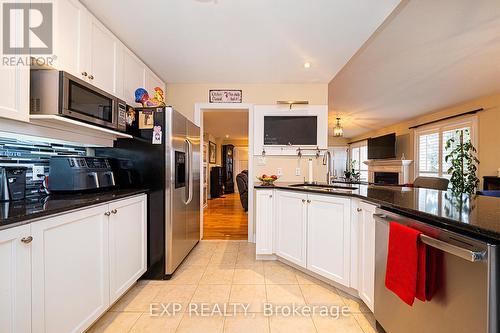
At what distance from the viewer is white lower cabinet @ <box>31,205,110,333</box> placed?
3.65 feet

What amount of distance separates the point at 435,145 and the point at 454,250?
6350 millimetres

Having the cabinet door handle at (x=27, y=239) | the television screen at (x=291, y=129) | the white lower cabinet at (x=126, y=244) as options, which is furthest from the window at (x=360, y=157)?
the cabinet door handle at (x=27, y=239)

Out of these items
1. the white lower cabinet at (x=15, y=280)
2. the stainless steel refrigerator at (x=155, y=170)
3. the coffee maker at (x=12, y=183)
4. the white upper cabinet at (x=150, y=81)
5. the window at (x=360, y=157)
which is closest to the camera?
the white lower cabinet at (x=15, y=280)

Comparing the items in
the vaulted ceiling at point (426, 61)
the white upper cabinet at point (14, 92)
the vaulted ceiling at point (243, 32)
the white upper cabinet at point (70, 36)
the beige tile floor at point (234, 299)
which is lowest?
the beige tile floor at point (234, 299)

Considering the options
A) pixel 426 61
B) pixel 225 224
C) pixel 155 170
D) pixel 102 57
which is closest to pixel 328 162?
pixel 426 61

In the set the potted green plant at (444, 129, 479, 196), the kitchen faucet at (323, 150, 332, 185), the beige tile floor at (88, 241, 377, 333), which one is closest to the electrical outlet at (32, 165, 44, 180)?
the beige tile floor at (88, 241, 377, 333)

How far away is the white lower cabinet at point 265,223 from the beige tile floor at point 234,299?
18cm

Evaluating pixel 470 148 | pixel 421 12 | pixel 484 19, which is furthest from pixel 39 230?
pixel 470 148

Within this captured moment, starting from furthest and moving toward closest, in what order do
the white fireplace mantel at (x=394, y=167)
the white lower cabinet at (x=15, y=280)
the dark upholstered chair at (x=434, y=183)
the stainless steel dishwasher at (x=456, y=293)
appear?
the white fireplace mantel at (x=394, y=167)
the dark upholstered chair at (x=434, y=183)
the white lower cabinet at (x=15, y=280)
the stainless steel dishwasher at (x=456, y=293)

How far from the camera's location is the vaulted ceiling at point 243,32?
1.81 meters

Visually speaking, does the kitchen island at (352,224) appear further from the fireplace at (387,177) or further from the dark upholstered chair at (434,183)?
the fireplace at (387,177)

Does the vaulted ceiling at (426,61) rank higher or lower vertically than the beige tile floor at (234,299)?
higher

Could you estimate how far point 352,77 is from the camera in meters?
3.60

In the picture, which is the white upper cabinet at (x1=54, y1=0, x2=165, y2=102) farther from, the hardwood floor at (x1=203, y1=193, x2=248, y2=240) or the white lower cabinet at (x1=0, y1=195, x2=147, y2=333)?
the hardwood floor at (x1=203, y1=193, x2=248, y2=240)
